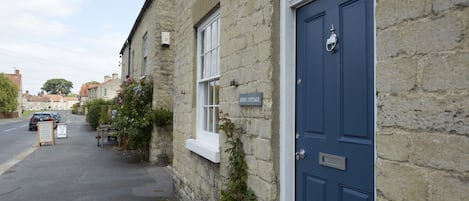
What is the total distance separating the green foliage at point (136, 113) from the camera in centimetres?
1062

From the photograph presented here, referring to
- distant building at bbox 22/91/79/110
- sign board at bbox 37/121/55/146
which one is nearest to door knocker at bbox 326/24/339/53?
sign board at bbox 37/121/55/146

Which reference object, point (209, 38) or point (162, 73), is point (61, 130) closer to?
point (162, 73)

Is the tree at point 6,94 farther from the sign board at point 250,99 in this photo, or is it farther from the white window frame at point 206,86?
the sign board at point 250,99

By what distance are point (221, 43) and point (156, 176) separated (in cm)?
563

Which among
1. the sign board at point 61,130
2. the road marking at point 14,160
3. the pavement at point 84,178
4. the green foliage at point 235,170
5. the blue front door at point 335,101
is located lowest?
the road marking at point 14,160

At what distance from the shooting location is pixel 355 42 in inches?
93.0

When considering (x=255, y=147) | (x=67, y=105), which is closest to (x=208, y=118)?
(x=255, y=147)

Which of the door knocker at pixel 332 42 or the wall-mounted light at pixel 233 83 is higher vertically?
the door knocker at pixel 332 42

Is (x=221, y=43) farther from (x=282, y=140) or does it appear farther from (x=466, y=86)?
(x=466, y=86)

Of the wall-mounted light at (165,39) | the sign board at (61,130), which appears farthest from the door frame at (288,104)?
the sign board at (61,130)

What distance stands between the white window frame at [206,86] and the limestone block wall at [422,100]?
2743 millimetres

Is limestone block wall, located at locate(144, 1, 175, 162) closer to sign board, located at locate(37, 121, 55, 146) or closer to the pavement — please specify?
the pavement

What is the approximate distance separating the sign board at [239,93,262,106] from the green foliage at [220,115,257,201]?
1.19 feet

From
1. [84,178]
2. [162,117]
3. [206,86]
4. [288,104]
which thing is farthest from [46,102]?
[288,104]
